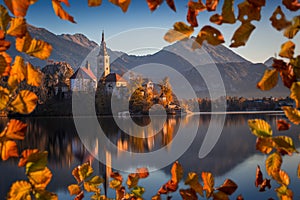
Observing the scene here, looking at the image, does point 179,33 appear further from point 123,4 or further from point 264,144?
point 264,144

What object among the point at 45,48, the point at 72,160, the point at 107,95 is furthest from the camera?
the point at 107,95

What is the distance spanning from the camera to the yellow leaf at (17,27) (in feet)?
1.32

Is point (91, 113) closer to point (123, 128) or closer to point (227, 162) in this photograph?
point (123, 128)

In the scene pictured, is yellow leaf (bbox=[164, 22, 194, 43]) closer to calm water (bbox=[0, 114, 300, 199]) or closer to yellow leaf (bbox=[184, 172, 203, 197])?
yellow leaf (bbox=[184, 172, 203, 197])

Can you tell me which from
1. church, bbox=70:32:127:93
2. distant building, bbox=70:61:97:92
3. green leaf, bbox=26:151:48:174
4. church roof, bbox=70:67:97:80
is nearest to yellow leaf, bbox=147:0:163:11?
green leaf, bbox=26:151:48:174

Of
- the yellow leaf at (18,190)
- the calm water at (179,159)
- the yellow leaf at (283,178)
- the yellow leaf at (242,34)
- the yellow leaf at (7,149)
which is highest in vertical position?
the yellow leaf at (242,34)

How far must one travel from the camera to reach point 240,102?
78.1ft

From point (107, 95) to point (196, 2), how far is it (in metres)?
22.9

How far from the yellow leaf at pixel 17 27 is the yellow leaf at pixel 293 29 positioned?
335 millimetres

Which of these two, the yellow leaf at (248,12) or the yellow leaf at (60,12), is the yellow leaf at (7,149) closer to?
the yellow leaf at (60,12)

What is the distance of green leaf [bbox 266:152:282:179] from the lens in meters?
0.45

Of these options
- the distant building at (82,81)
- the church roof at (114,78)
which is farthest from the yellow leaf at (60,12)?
the church roof at (114,78)

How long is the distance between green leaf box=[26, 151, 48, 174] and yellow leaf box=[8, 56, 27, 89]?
97 millimetres

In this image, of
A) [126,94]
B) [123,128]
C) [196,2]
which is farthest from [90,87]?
[196,2]
